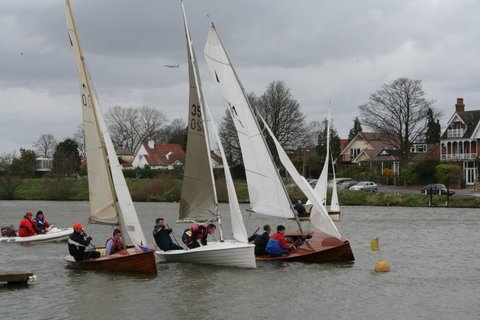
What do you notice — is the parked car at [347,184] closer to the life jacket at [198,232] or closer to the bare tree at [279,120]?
the bare tree at [279,120]

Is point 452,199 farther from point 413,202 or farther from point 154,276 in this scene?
point 154,276

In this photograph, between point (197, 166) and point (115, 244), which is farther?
point (197, 166)

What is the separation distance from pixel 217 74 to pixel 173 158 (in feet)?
316

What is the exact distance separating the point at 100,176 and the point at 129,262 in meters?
3.17

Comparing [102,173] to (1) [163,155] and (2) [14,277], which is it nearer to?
(2) [14,277]

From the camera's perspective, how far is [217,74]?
84.5 ft

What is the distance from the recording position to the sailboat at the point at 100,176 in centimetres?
2348

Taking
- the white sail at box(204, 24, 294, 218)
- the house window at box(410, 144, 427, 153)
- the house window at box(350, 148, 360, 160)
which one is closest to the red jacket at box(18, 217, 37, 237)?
the white sail at box(204, 24, 294, 218)

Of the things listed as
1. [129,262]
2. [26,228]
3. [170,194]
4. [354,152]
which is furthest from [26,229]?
[354,152]

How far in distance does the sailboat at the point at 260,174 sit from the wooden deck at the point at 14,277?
785 cm

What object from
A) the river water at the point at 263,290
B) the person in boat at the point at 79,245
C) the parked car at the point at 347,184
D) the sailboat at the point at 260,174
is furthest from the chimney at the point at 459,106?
the person in boat at the point at 79,245

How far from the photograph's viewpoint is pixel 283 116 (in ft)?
298

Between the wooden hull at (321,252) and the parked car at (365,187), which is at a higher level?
the parked car at (365,187)

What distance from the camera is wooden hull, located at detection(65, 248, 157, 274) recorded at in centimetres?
2245
